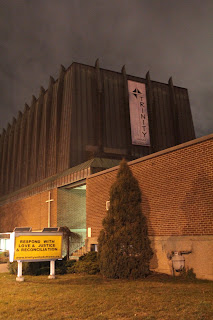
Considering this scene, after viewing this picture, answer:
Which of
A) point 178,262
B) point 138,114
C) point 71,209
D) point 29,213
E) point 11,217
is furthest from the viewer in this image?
point 11,217

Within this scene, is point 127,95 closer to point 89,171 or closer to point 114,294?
point 89,171

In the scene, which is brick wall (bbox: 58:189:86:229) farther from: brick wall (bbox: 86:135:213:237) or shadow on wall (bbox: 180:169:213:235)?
shadow on wall (bbox: 180:169:213:235)

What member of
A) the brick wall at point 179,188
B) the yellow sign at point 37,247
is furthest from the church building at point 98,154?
the yellow sign at point 37,247

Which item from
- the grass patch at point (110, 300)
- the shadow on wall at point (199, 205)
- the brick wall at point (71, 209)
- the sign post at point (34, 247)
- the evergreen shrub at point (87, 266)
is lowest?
the grass patch at point (110, 300)

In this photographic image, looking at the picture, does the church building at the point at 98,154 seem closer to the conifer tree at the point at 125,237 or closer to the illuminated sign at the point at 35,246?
the conifer tree at the point at 125,237

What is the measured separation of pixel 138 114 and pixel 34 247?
2089 cm

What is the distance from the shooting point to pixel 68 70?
30.0 metres

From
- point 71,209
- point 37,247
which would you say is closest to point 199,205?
point 37,247

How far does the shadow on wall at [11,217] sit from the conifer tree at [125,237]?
2061cm

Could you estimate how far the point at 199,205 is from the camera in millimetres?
11609

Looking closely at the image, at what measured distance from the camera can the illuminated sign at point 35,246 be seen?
12062 mm

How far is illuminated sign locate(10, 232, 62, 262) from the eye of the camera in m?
12.1

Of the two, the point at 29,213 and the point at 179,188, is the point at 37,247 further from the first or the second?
the point at 29,213

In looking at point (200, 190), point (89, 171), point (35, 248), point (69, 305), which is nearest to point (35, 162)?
point (89, 171)
